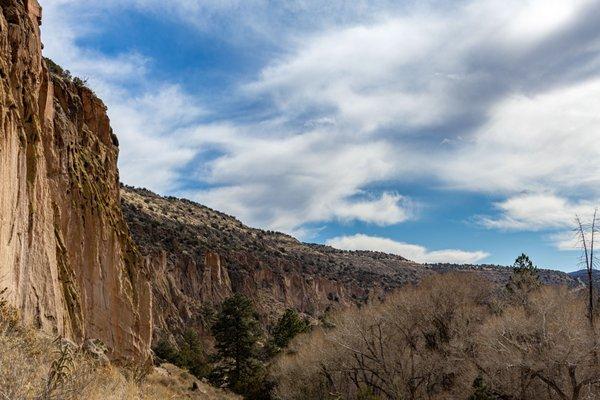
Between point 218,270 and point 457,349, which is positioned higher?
point 218,270

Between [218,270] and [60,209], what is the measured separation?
180 feet

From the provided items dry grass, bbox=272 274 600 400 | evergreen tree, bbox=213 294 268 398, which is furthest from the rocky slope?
dry grass, bbox=272 274 600 400

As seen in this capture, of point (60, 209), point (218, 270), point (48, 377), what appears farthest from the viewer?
point (218, 270)

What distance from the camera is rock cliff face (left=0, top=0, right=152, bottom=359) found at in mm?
14180

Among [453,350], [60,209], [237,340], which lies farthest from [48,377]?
[237,340]

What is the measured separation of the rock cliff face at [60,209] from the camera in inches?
558

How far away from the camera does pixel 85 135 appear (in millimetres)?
24891

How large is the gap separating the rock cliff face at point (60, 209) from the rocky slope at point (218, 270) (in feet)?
98.9

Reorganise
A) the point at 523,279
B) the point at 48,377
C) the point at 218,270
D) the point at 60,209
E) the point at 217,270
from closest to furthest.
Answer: the point at 48,377 → the point at 60,209 → the point at 523,279 → the point at 217,270 → the point at 218,270

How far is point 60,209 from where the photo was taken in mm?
20031

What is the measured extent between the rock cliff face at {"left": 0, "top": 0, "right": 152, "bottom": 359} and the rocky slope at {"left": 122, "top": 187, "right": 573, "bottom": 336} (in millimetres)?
30135

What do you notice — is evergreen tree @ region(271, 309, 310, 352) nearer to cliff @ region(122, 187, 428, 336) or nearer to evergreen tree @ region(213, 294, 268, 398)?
evergreen tree @ region(213, 294, 268, 398)

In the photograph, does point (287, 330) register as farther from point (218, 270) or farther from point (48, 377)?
point (48, 377)

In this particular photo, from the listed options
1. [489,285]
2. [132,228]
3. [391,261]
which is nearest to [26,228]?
[489,285]
